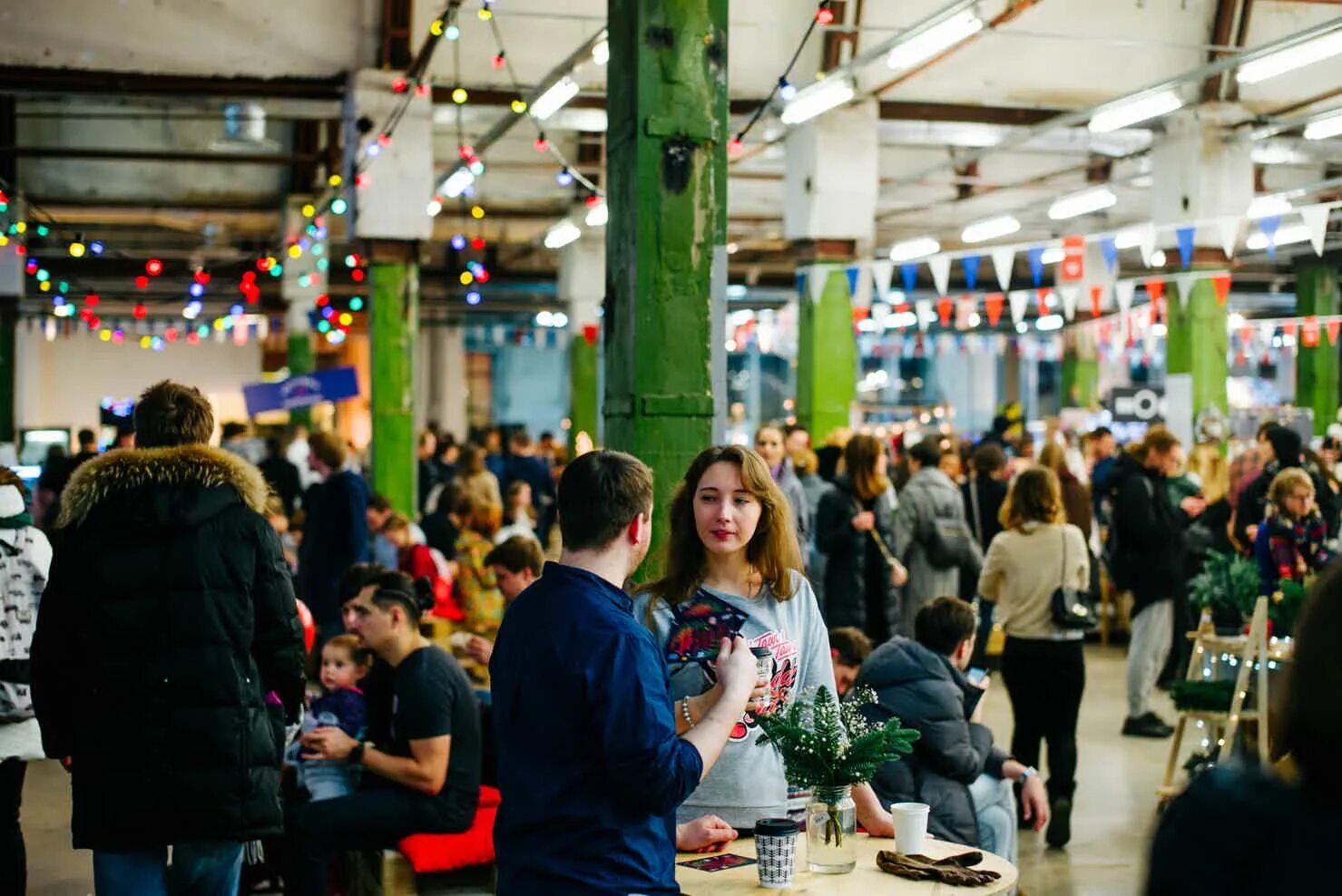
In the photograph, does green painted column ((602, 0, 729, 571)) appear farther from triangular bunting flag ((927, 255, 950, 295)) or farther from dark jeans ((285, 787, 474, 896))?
triangular bunting flag ((927, 255, 950, 295))

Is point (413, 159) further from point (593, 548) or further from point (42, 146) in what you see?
point (593, 548)

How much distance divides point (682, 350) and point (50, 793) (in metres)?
4.57

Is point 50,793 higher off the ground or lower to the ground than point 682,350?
lower

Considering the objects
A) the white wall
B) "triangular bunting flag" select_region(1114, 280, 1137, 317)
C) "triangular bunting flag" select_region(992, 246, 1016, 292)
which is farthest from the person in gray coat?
the white wall

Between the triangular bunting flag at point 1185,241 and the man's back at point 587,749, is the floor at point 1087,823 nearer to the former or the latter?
the man's back at point 587,749

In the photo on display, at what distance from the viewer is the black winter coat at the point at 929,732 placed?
4301mm

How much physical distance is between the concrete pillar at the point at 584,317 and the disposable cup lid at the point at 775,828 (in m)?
15.2

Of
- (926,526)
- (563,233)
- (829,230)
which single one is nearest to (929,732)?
(926,526)

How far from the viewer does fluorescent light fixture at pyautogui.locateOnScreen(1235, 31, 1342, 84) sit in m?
9.38

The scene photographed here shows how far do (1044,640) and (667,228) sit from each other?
272 centimetres

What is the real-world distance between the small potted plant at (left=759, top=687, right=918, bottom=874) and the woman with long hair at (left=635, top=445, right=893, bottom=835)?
13 cm

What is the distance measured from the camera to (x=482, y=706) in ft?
17.7

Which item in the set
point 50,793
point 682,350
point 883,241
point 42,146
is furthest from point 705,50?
point 883,241

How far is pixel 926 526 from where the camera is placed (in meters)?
7.93
